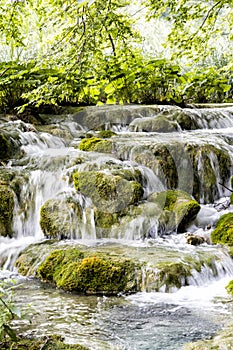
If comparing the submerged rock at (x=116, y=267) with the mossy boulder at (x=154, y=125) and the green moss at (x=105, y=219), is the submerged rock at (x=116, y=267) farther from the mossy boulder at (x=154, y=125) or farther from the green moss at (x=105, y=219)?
the mossy boulder at (x=154, y=125)

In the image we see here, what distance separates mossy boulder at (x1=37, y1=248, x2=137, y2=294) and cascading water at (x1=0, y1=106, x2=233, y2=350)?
0.19 meters

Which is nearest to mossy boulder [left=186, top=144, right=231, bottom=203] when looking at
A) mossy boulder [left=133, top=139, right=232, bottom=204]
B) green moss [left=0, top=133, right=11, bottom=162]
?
mossy boulder [left=133, top=139, right=232, bottom=204]

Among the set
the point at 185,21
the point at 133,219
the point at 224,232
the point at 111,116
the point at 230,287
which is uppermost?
the point at 185,21

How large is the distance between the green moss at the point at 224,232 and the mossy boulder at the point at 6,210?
3.24 m

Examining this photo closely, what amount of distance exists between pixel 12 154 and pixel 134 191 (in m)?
3.15

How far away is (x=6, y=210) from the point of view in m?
6.73

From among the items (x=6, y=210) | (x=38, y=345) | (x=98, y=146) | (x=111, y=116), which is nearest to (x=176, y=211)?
(x=98, y=146)

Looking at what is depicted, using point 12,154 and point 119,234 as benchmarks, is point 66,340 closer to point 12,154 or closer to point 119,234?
point 119,234

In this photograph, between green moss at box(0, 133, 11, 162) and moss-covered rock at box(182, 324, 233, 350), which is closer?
moss-covered rock at box(182, 324, 233, 350)

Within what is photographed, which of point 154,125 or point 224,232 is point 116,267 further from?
point 154,125

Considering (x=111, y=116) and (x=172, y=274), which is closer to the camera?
(x=172, y=274)

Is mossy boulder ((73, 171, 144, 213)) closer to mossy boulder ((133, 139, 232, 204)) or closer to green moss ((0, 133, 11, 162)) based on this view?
mossy boulder ((133, 139, 232, 204))

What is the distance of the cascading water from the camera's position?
355cm

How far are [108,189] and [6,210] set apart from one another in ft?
5.68
